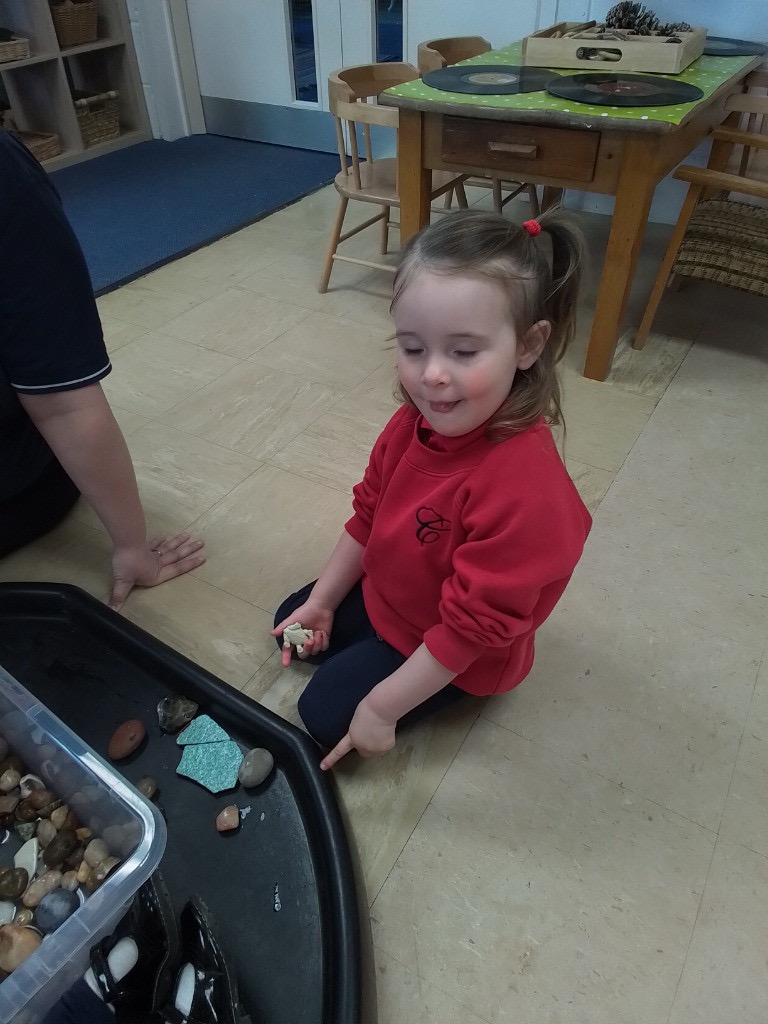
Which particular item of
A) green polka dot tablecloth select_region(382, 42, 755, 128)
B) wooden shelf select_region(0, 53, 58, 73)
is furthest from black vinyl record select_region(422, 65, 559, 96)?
wooden shelf select_region(0, 53, 58, 73)

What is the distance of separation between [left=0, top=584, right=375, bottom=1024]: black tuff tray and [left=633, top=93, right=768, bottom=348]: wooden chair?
4.82ft

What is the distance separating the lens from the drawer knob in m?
1.63

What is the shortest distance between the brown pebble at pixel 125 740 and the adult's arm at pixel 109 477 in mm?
284

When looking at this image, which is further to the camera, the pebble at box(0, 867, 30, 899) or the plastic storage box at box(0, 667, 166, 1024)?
the pebble at box(0, 867, 30, 899)

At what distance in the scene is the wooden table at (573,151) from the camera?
1.54 metres

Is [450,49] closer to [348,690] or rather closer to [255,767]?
[348,690]

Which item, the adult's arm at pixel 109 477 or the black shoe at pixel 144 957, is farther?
the adult's arm at pixel 109 477

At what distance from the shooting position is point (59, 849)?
2.95 feet

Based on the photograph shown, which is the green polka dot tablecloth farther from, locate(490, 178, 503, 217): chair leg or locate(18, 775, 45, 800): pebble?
locate(18, 775, 45, 800): pebble

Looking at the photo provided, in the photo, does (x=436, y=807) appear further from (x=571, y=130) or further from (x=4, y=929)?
(x=571, y=130)

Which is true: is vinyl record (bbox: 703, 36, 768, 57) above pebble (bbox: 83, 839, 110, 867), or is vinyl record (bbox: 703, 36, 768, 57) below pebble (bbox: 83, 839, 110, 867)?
above

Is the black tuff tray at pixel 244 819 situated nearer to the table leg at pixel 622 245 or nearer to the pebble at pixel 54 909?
the pebble at pixel 54 909

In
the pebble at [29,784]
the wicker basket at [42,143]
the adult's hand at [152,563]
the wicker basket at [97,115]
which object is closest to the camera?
the pebble at [29,784]

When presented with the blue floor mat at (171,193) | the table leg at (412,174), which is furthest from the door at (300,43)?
the table leg at (412,174)
